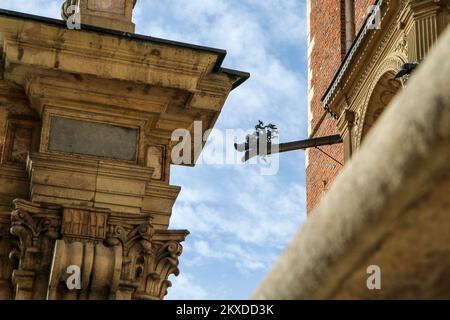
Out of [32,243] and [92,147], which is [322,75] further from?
[32,243]

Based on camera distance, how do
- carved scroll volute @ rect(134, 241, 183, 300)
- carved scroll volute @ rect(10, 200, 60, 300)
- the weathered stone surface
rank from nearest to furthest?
1. the weathered stone surface
2. carved scroll volute @ rect(10, 200, 60, 300)
3. carved scroll volute @ rect(134, 241, 183, 300)

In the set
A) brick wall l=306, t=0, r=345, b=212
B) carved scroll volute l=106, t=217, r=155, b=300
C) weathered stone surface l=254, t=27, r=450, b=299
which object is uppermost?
brick wall l=306, t=0, r=345, b=212

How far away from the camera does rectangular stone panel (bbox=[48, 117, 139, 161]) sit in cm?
680

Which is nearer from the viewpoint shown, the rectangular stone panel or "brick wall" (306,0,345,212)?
the rectangular stone panel

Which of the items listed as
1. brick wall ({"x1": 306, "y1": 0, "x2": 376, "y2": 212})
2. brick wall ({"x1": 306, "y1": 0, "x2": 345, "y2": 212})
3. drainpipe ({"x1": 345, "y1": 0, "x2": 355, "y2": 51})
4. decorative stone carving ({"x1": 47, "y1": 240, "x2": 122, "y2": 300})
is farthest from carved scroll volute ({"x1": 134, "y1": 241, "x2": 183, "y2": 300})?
drainpipe ({"x1": 345, "y1": 0, "x2": 355, "y2": 51})

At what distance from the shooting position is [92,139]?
22.6 feet

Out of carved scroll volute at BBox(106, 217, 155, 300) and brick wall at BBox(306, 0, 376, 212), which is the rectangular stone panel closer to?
carved scroll volute at BBox(106, 217, 155, 300)

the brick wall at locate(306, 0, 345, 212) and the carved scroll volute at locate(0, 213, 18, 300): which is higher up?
the brick wall at locate(306, 0, 345, 212)

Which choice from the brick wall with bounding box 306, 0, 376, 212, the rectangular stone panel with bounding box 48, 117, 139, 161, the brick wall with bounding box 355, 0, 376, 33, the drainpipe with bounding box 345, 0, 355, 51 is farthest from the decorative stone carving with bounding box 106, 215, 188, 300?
the drainpipe with bounding box 345, 0, 355, 51

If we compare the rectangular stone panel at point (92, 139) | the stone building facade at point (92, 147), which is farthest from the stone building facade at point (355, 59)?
the rectangular stone panel at point (92, 139)

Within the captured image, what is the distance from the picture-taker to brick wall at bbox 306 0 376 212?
65.4 feet

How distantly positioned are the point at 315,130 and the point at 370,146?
64.3 ft

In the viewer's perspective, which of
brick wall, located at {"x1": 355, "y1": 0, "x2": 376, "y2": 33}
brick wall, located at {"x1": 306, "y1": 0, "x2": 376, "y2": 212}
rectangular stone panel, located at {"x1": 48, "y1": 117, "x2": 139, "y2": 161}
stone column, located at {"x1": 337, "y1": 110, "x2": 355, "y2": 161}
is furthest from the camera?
brick wall, located at {"x1": 306, "y1": 0, "x2": 376, "y2": 212}

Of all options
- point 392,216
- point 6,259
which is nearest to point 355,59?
point 6,259
